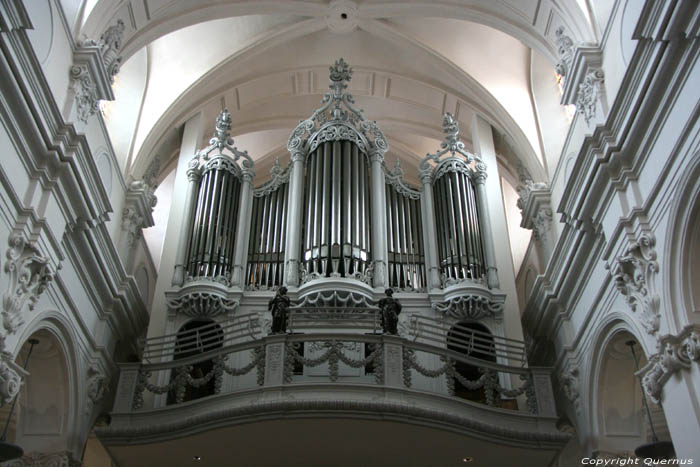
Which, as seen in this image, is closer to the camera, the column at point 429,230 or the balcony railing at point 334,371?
the balcony railing at point 334,371

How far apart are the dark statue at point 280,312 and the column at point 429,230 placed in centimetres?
306

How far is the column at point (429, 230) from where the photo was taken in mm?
13250

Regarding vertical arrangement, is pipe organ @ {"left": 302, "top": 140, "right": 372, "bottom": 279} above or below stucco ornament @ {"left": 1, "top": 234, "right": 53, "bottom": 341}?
above

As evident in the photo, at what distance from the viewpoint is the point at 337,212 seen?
1345 cm

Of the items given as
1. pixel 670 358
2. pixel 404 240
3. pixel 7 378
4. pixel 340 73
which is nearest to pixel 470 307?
pixel 404 240

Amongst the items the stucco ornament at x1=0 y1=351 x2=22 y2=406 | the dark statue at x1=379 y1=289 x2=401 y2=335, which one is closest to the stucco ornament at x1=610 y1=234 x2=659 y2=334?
the dark statue at x1=379 y1=289 x2=401 y2=335

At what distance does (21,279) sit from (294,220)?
221 inches

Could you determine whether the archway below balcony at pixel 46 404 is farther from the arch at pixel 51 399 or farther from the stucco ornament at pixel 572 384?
the stucco ornament at pixel 572 384

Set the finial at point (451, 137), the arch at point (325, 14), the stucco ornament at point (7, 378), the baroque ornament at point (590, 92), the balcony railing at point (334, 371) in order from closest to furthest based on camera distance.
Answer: the stucco ornament at point (7, 378) < the balcony railing at point (334, 371) < the baroque ornament at point (590, 92) < the arch at point (325, 14) < the finial at point (451, 137)

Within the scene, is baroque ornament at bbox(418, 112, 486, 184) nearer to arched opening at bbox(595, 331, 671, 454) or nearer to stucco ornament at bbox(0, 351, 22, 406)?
A: arched opening at bbox(595, 331, 671, 454)

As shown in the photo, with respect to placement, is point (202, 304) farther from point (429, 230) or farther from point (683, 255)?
point (683, 255)

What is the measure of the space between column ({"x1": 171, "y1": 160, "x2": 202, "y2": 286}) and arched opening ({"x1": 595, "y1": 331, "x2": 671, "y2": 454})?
7.28 metres

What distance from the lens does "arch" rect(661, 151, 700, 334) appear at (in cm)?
805

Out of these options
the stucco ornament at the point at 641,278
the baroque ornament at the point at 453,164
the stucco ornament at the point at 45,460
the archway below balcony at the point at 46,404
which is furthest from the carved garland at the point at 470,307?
the stucco ornament at the point at 45,460
